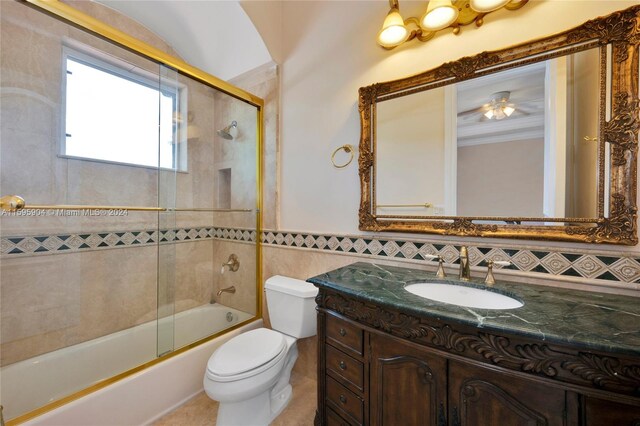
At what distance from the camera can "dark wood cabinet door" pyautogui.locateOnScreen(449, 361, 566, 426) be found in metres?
0.67

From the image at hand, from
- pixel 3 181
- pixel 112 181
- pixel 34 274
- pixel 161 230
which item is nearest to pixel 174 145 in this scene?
pixel 112 181

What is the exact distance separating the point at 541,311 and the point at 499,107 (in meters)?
0.90

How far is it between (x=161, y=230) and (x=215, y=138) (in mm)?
854

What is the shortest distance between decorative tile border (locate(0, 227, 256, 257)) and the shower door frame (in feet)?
1.03

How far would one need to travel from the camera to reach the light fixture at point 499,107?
116cm

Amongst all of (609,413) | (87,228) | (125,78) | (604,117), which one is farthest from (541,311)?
(125,78)

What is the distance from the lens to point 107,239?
1.80 metres

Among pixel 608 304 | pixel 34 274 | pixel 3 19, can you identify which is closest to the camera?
pixel 608 304

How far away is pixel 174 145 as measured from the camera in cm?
191

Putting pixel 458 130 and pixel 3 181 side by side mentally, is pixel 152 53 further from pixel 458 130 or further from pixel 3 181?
pixel 458 130

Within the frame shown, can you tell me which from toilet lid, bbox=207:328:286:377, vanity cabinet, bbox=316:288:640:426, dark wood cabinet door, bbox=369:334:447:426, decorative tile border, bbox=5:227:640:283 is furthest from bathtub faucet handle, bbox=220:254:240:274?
dark wood cabinet door, bbox=369:334:447:426

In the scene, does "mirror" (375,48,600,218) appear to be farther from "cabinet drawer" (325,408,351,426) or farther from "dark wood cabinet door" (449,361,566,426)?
"cabinet drawer" (325,408,351,426)

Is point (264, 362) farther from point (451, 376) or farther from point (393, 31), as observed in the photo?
point (393, 31)

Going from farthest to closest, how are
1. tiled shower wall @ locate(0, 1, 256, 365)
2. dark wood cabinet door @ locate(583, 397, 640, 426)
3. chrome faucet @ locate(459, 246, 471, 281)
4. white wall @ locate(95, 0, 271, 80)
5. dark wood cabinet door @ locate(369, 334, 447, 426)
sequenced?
1. white wall @ locate(95, 0, 271, 80)
2. tiled shower wall @ locate(0, 1, 256, 365)
3. chrome faucet @ locate(459, 246, 471, 281)
4. dark wood cabinet door @ locate(369, 334, 447, 426)
5. dark wood cabinet door @ locate(583, 397, 640, 426)
